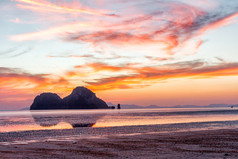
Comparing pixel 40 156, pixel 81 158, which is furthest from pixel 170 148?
pixel 40 156

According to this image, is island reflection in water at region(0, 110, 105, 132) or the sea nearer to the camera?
the sea

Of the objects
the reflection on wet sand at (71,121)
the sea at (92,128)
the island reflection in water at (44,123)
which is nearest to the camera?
the sea at (92,128)

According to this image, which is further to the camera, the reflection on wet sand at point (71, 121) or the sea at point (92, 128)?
the reflection on wet sand at point (71, 121)

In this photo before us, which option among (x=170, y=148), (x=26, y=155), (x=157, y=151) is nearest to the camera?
(x=26, y=155)

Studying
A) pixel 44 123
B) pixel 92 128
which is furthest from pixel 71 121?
pixel 92 128

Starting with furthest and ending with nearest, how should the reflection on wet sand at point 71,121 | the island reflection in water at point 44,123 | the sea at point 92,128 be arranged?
the reflection on wet sand at point 71,121 < the island reflection in water at point 44,123 < the sea at point 92,128

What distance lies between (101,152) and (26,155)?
5566 mm

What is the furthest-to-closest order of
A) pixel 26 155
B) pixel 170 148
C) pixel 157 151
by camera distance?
pixel 170 148 < pixel 157 151 < pixel 26 155

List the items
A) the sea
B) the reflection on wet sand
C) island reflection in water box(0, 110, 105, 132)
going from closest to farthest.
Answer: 1. the sea
2. island reflection in water box(0, 110, 105, 132)
3. the reflection on wet sand

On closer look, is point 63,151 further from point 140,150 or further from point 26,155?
point 140,150

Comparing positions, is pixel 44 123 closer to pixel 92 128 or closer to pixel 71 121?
pixel 71 121

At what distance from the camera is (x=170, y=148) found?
2197 cm

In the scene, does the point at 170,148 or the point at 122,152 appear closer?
the point at 122,152

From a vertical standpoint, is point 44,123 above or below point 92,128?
above
